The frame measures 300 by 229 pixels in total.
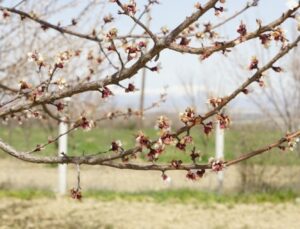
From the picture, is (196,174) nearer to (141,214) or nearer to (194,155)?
(194,155)

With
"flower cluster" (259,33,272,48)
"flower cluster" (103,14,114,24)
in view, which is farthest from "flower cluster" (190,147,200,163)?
"flower cluster" (103,14,114,24)

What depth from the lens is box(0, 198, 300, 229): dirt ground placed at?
769 cm

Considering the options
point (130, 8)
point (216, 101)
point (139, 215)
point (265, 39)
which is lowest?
point (139, 215)

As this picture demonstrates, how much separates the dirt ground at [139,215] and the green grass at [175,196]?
292mm

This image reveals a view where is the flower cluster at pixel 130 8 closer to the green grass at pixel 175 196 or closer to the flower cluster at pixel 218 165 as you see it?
the flower cluster at pixel 218 165

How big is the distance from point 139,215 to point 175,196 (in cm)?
176

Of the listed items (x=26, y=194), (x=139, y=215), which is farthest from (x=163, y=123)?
(x=26, y=194)

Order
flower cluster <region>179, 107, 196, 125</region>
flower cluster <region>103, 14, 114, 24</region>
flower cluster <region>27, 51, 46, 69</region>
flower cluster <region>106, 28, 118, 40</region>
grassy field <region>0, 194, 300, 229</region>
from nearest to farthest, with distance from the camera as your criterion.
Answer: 1. flower cluster <region>179, 107, 196, 125</region>
2. flower cluster <region>106, 28, 118, 40</region>
3. flower cluster <region>27, 51, 46, 69</region>
4. flower cluster <region>103, 14, 114, 24</region>
5. grassy field <region>0, 194, 300, 229</region>

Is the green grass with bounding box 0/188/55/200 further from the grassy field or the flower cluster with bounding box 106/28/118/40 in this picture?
the flower cluster with bounding box 106/28/118/40

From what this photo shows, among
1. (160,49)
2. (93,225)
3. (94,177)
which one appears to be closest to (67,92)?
Answer: (160,49)

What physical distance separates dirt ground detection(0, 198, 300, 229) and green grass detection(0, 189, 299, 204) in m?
0.29

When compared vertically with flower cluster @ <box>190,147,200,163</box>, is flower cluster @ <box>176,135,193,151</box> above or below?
above

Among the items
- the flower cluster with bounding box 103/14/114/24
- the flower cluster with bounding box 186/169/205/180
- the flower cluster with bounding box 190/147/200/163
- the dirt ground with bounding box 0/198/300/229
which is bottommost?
the dirt ground with bounding box 0/198/300/229

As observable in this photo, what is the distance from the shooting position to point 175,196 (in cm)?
997
